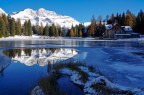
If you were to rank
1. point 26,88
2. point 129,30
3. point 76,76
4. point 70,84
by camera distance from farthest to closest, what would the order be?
point 129,30 → point 76,76 → point 70,84 → point 26,88

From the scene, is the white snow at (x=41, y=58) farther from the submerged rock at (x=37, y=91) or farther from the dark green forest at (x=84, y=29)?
the dark green forest at (x=84, y=29)

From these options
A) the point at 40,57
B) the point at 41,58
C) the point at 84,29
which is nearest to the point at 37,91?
the point at 41,58

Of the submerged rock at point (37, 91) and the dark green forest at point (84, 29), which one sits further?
the dark green forest at point (84, 29)

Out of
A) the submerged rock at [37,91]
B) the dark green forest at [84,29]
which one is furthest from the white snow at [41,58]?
the dark green forest at [84,29]

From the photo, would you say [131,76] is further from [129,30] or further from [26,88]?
[129,30]

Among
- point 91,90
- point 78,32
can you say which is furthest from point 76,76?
point 78,32

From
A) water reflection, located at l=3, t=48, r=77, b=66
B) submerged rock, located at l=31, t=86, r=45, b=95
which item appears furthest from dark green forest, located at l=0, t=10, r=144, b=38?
submerged rock, located at l=31, t=86, r=45, b=95

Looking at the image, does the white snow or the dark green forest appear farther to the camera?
the dark green forest

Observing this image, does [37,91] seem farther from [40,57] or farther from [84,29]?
[84,29]

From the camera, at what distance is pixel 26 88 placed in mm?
15344

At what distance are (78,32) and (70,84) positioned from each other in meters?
161

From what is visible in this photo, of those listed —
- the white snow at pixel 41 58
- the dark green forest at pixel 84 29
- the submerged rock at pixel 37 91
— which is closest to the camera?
the submerged rock at pixel 37 91

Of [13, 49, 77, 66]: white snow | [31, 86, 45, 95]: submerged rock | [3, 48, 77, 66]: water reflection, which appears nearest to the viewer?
[31, 86, 45, 95]: submerged rock

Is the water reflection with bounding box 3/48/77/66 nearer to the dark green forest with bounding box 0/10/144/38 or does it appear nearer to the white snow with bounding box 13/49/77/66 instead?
the white snow with bounding box 13/49/77/66
